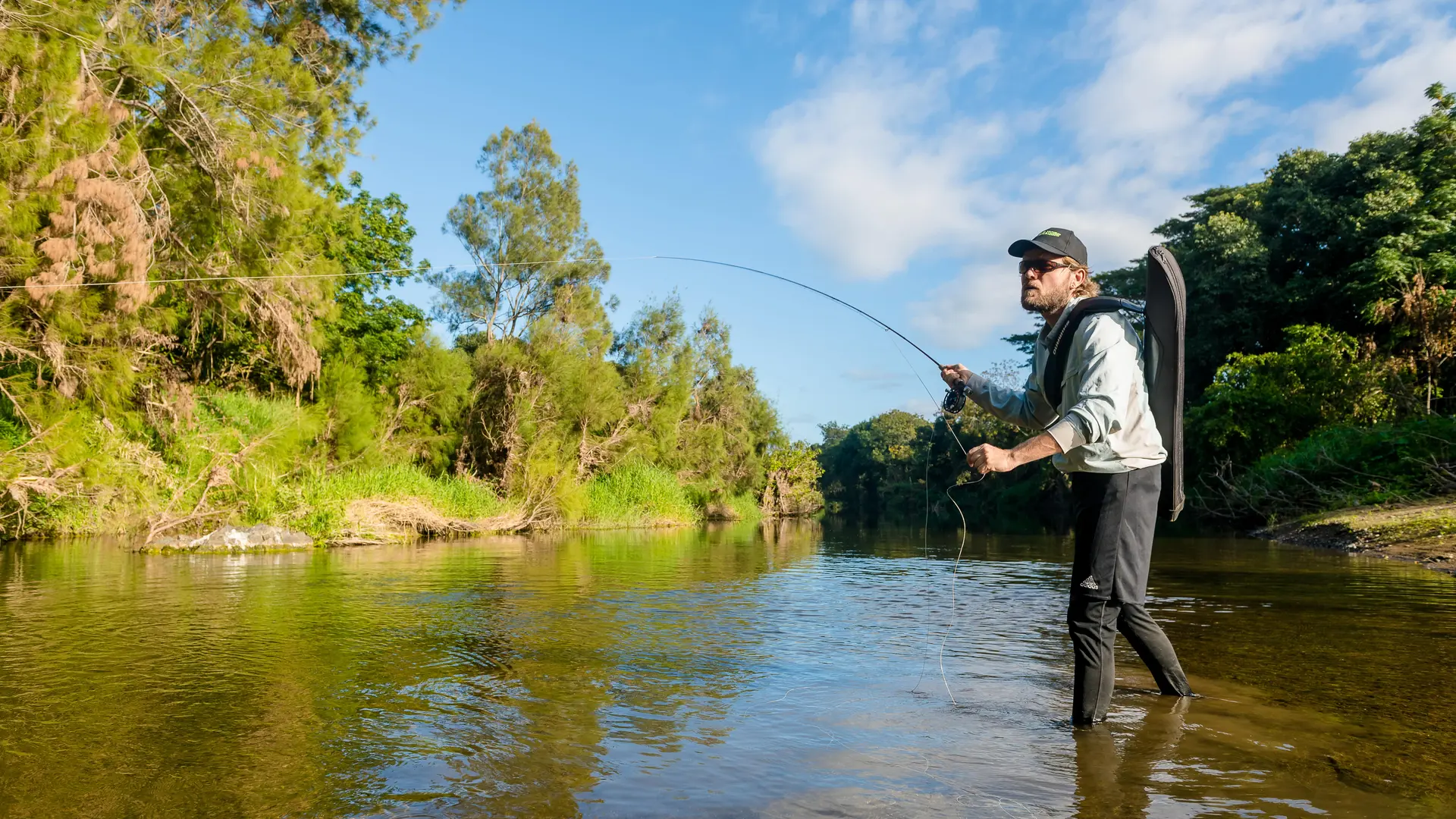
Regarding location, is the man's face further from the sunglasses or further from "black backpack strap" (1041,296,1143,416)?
"black backpack strap" (1041,296,1143,416)

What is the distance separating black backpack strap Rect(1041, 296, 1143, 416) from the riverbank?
8667 mm

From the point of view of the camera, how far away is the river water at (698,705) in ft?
9.34

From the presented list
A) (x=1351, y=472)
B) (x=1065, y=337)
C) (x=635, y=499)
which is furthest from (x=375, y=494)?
(x=1351, y=472)

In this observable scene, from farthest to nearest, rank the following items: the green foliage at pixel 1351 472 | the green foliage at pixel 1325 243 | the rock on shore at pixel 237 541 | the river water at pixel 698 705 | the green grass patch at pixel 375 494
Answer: the green foliage at pixel 1325 243
the green foliage at pixel 1351 472
the green grass patch at pixel 375 494
the rock on shore at pixel 237 541
the river water at pixel 698 705

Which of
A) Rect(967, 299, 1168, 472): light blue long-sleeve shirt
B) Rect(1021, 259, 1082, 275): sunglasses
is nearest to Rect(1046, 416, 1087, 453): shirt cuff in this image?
Rect(967, 299, 1168, 472): light blue long-sleeve shirt

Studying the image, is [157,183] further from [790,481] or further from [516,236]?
[790,481]

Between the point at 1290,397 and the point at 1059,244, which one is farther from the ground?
the point at 1290,397

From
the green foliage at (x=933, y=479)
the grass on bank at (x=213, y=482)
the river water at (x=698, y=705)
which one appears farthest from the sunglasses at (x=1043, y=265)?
the grass on bank at (x=213, y=482)

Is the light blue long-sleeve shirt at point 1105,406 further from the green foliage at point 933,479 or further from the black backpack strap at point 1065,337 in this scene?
the green foliage at point 933,479

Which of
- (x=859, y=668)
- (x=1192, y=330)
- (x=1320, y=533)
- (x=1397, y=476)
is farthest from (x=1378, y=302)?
(x=859, y=668)

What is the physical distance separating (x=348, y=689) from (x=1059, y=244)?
12.5 ft

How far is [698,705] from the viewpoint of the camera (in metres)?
4.07

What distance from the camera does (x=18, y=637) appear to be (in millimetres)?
5637

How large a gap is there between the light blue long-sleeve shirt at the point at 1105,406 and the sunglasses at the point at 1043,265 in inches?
9.3
